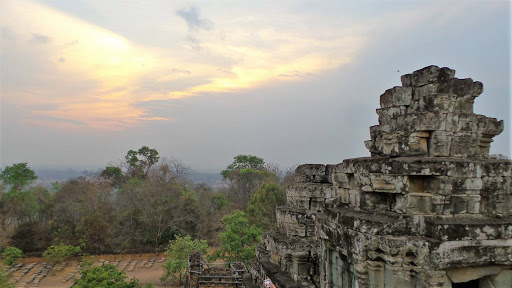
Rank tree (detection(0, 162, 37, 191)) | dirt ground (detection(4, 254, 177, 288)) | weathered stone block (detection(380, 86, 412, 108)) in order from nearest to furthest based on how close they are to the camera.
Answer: weathered stone block (detection(380, 86, 412, 108)) < dirt ground (detection(4, 254, 177, 288)) < tree (detection(0, 162, 37, 191))

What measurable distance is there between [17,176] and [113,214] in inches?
464

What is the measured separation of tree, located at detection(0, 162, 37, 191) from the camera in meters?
33.4

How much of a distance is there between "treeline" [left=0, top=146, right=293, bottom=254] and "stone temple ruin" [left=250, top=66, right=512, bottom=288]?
1982cm

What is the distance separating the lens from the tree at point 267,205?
80.3 ft

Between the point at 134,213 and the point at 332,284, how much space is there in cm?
2784

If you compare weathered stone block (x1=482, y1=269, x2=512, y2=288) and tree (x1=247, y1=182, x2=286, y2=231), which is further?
tree (x1=247, y1=182, x2=286, y2=231)

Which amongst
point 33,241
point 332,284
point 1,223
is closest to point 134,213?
point 33,241

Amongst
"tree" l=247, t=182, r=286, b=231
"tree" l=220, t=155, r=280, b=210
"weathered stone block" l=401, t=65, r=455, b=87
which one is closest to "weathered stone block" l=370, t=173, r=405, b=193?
"weathered stone block" l=401, t=65, r=455, b=87

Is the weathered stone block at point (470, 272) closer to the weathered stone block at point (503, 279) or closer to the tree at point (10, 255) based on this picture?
the weathered stone block at point (503, 279)

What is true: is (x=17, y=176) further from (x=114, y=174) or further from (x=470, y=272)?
(x=470, y=272)

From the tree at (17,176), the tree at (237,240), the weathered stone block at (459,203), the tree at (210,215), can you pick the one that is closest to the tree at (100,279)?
the tree at (237,240)

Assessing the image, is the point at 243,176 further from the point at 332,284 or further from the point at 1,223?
the point at 332,284

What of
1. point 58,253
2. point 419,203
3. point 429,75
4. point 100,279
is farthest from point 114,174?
point 419,203

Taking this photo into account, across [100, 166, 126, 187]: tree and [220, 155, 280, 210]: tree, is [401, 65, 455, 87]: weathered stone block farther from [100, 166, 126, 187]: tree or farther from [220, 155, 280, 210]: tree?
[100, 166, 126, 187]: tree
